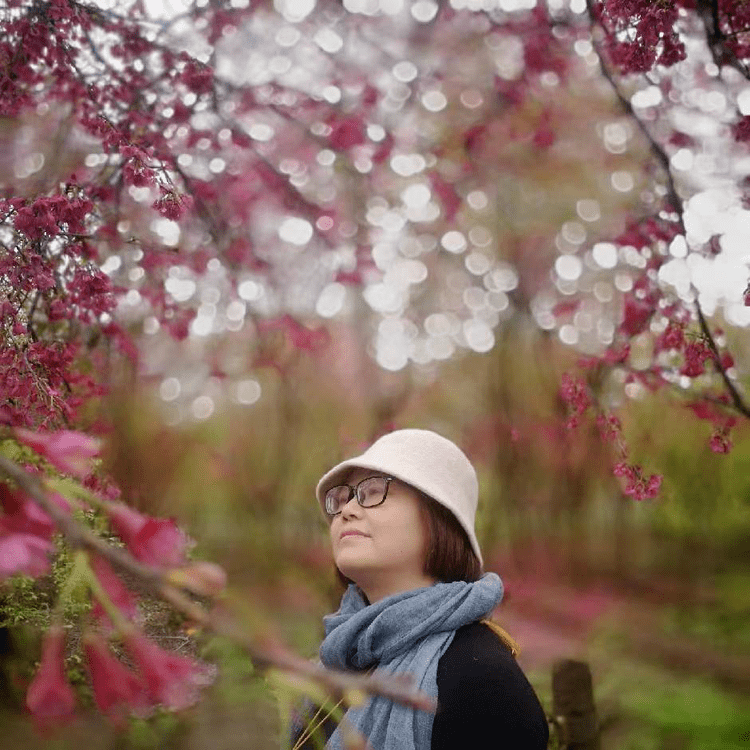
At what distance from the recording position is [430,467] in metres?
1.70

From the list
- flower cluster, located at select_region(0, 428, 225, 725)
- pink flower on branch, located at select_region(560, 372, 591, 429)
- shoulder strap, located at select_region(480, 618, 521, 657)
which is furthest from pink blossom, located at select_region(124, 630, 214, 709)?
pink flower on branch, located at select_region(560, 372, 591, 429)

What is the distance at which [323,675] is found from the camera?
1.52 feet

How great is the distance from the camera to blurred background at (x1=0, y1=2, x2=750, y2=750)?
3.58 meters

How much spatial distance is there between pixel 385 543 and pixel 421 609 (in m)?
0.17

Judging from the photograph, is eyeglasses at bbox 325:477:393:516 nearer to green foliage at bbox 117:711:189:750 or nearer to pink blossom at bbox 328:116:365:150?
green foliage at bbox 117:711:189:750

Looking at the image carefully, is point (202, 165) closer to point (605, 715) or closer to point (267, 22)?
point (267, 22)

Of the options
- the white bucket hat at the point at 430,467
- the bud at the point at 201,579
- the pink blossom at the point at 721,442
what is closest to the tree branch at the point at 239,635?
the bud at the point at 201,579

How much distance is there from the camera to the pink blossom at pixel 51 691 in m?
0.56

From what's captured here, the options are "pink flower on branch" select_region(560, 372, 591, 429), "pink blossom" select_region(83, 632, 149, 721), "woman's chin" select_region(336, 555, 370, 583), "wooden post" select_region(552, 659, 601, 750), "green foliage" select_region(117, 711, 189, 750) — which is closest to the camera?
"pink blossom" select_region(83, 632, 149, 721)

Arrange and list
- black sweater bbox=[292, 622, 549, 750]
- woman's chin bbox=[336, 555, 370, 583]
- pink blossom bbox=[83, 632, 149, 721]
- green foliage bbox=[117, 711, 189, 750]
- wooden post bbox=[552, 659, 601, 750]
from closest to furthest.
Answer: pink blossom bbox=[83, 632, 149, 721], black sweater bbox=[292, 622, 549, 750], woman's chin bbox=[336, 555, 370, 583], green foliage bbox=[117, 711, 189, 750], wooden post bbox=[552, 659, 601, 750]

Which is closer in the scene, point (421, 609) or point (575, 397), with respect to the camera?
point (421, 609)


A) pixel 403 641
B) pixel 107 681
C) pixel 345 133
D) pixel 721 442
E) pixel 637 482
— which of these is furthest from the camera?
pixel 345 133

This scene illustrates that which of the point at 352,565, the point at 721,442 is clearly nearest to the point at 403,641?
the point at 352,565

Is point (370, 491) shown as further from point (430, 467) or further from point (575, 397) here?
point (575, 397)
